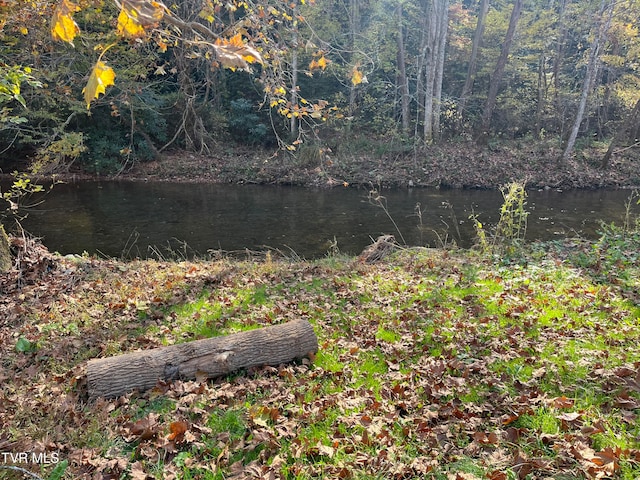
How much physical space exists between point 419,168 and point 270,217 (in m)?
10.2

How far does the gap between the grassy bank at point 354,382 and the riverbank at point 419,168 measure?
1365cm

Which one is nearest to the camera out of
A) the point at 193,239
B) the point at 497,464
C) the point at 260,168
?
the point at 497,464

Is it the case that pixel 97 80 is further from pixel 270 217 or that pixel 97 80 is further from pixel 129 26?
pixel 270 217

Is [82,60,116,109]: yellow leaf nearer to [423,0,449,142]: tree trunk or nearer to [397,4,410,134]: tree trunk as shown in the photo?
[423,0,449,142]: tree trunk

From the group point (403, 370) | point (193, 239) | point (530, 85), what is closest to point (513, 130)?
point (530, 85)

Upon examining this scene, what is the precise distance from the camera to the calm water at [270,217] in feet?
37.0

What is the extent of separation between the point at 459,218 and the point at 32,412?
12996 mm

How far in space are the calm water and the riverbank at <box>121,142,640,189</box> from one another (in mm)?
1354

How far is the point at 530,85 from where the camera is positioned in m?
25.2

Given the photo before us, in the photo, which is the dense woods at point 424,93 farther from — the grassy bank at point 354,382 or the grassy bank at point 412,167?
the grassy bank at point 354,382

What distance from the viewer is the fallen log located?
3924 mm

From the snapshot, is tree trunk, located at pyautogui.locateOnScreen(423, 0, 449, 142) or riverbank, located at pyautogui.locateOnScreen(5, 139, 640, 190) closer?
→ riverbank, located at pyautogui.locateOnScreen(5, 139, 640, 190)

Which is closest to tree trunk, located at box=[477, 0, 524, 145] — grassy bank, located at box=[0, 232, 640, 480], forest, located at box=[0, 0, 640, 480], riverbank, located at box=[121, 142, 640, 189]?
riverbank, located at box=[121, 142, 640, 189]

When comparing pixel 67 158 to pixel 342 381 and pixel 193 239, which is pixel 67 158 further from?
pixel 342 381
